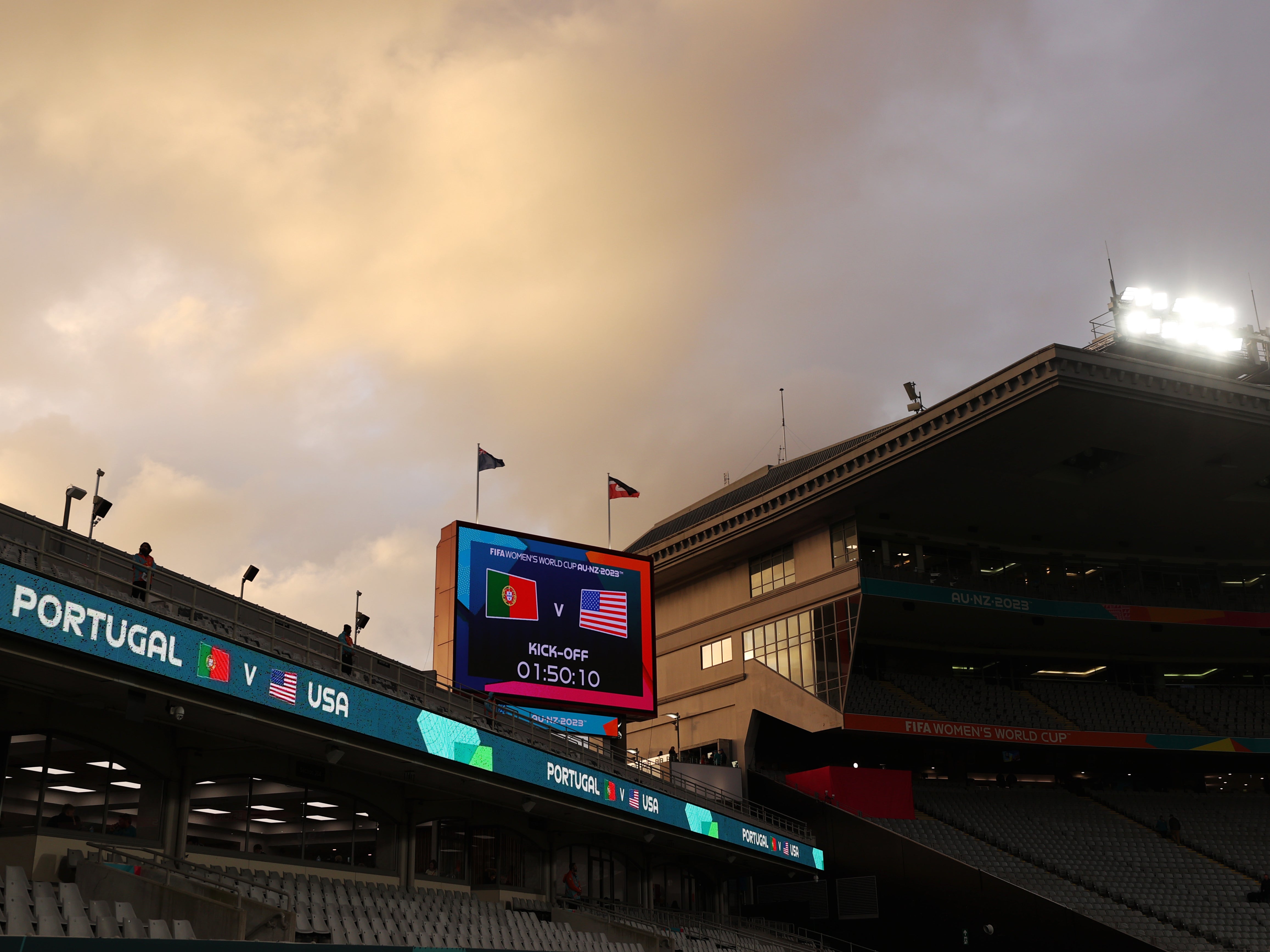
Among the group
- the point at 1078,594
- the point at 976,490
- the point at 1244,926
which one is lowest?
the point at 1244,926

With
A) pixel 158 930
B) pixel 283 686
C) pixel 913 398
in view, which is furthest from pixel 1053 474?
pixel 158 930

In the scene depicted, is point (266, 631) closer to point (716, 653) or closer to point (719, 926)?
point (719, 926)

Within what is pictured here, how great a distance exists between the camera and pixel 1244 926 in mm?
35344

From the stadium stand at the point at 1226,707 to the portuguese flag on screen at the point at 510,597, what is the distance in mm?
33496

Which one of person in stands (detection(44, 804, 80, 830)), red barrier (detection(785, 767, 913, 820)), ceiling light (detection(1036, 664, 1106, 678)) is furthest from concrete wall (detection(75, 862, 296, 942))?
ceiling light (detection(1036, 664, 1106, 678))

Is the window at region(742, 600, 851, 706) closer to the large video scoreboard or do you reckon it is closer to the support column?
the large video scoreboard

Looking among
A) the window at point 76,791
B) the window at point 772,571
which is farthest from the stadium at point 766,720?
the window at point 772,571

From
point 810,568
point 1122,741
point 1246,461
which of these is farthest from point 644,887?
point 1246,461

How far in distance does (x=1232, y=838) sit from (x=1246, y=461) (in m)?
15.4

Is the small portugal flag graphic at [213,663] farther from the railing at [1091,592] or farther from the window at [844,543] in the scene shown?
the railing at [1091,592]

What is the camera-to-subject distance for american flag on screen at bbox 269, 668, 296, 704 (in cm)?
1783

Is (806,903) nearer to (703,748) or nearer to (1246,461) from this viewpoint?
(703,748)

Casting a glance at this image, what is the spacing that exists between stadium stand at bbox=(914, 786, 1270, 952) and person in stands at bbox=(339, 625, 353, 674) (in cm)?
2730

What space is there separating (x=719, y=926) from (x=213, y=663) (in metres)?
22.3
